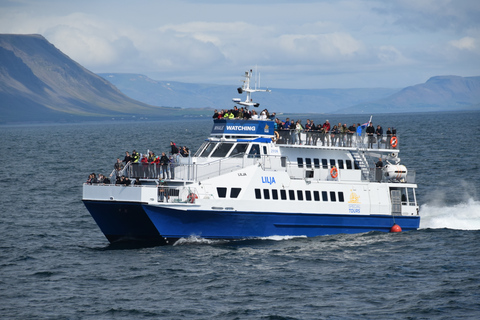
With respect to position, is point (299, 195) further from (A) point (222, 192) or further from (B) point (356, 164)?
(B) point (356, 164)

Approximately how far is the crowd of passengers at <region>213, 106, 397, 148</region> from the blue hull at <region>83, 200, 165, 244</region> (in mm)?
7006

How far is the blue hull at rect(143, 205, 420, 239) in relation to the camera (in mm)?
35281

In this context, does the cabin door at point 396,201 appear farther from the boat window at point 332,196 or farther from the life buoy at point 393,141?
the boat window at point 332,196

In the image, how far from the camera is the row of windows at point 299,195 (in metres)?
36.8

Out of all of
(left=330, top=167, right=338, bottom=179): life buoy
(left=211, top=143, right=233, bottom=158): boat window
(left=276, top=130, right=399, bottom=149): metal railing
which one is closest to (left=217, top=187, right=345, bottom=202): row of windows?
(left=330, top=167, right=338, bottom=179): life buoy

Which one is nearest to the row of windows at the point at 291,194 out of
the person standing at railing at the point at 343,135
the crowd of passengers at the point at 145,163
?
the crowd of passengers at the point at 145,163

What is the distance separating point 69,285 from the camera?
1175 inches

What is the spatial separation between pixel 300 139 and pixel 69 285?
15.0 meters

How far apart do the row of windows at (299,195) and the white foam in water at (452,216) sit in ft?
23.9

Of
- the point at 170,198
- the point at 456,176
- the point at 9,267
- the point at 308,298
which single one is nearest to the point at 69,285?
the point at 9,267

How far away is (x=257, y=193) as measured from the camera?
36.6 m

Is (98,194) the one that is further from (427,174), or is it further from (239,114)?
(427,174)

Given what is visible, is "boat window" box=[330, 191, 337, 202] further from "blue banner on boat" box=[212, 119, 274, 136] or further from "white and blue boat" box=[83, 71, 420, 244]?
"blue banner on boat" box=[212, 119, 274, 136]

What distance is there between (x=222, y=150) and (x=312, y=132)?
4.82 metres
